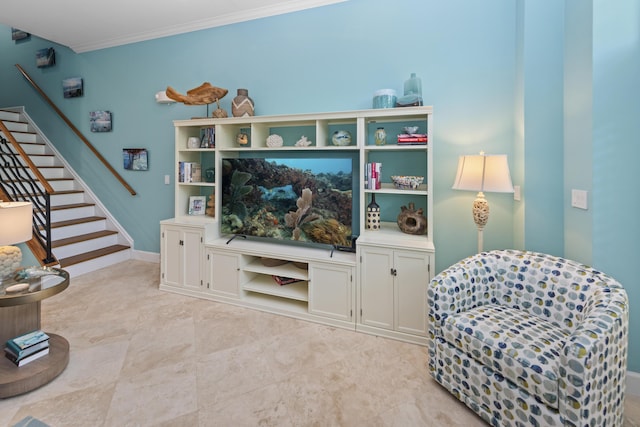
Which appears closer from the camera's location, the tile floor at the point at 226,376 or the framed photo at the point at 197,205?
the tile floor at the point at 226,376

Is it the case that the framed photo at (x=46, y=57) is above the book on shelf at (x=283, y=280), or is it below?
above

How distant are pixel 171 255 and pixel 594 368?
3.28 meters

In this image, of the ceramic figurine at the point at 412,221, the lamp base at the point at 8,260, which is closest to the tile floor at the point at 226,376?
the lamp base at the point at 8,260

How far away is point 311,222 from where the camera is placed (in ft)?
9.12

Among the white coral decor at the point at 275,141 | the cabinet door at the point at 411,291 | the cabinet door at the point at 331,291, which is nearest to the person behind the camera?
the cabinet door at the point at 411,291

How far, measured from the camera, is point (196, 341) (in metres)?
2.32

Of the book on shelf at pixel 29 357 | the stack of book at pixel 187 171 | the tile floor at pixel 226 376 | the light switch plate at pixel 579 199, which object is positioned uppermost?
the stack of book at pixel 187 171

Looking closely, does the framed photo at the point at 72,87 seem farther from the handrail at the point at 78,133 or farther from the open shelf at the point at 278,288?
the open shelf at the point at 278,288

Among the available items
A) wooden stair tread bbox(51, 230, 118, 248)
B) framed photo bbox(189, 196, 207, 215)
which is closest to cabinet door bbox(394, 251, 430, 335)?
framed photo bbox(189, 196, 207, 215)

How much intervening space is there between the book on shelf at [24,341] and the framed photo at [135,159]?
8.43 feet

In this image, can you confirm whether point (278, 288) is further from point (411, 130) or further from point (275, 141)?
point (411, 130)

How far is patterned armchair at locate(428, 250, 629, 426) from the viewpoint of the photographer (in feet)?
4.20

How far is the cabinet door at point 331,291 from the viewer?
253cm

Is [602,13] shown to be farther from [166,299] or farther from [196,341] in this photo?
[166,299]
